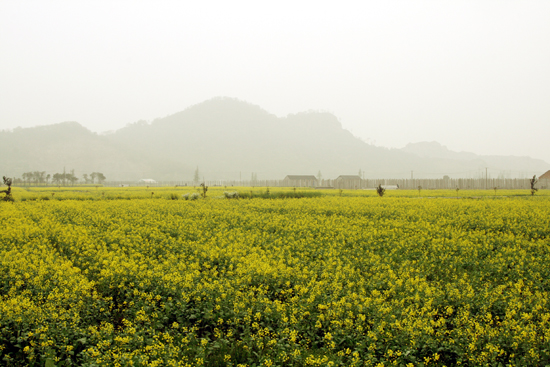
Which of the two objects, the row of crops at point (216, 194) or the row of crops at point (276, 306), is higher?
the row of crops at point (216, 194)

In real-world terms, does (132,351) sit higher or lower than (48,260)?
lower

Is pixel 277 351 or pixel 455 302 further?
pixel 455 302

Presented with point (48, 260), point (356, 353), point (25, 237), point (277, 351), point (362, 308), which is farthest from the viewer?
point (25, 237)

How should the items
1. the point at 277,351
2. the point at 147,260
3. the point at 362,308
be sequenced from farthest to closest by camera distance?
1. the point at 147,260
2. the point at 362,308
3. the point at 277,351

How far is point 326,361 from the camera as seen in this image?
5.55m

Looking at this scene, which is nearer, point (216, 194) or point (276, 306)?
point (276, 306)

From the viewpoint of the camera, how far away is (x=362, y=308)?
7051mm

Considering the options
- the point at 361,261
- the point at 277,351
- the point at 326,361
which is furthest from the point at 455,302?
the point at 277,351

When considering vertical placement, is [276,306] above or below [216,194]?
below

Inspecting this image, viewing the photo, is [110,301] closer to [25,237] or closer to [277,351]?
[277,351]

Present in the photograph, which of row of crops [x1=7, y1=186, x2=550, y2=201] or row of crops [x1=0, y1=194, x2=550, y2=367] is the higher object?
row of crops [x1=7, y1=186, x2=550, y2=201]

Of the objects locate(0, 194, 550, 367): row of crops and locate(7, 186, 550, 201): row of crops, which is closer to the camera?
locate(0, 194, 550, 367): row of crops

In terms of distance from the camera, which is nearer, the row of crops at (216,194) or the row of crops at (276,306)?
the row of crops at (276,306)

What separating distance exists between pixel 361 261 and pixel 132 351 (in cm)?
713
